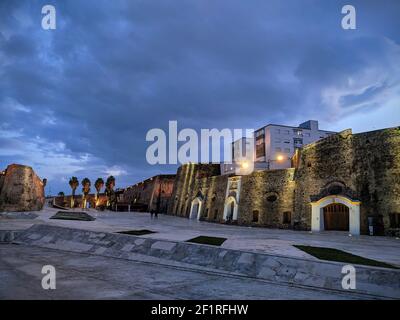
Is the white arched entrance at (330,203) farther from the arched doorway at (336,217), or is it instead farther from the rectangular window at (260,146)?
the rectangular window at (260,146)

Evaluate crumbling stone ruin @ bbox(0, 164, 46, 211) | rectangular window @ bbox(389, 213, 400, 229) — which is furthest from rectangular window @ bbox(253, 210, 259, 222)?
crumbling stone ruin @ bbox(0, 164, 46, 211)

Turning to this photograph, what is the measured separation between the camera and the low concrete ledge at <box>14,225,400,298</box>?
657cm

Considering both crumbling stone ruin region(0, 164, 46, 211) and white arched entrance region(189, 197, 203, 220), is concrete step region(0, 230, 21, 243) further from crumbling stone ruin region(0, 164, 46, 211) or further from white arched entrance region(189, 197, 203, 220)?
white arched entrance region(189, 197, 203, 220)

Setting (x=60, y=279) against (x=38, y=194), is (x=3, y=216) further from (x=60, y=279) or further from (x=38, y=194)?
(x=60, y=279)

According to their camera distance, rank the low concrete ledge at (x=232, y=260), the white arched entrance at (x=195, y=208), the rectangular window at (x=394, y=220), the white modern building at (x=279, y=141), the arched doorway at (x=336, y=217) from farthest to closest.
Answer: the white modern building at (x=279, y=141)
the white arched entrance at (x=195, y=208)
the arched doorway at (x=336, y=217)
the rectangular window at (x=394, y=220)
the low concrete ledge at (x=232, y=260)

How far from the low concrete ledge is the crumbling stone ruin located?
17890 mm

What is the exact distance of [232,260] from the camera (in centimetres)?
865

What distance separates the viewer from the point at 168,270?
8.52 m

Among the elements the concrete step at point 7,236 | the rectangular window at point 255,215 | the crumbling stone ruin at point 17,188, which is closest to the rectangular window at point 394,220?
the rectangular window at point 255,215

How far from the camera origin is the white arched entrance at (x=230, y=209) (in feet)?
113

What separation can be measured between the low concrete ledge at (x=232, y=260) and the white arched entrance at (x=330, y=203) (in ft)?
59.4

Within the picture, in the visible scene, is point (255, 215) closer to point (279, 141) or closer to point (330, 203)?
point (330, 203)

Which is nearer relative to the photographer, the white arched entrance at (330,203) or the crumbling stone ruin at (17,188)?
the white arched entrance at (330,203)
